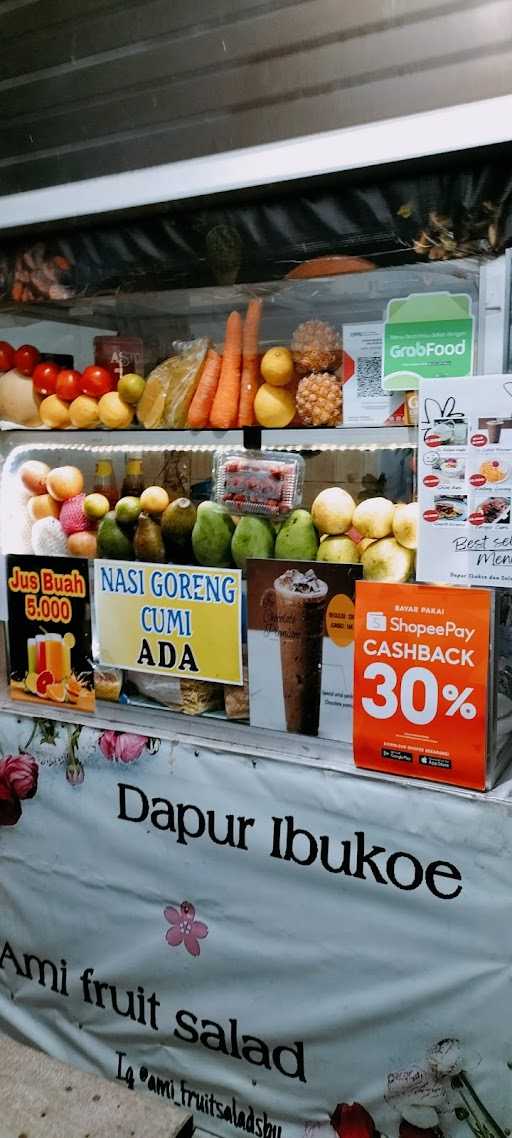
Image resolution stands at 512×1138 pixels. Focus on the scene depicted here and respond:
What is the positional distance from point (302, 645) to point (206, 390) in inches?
32.4

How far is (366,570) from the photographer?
235cm

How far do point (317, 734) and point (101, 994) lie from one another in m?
1.07

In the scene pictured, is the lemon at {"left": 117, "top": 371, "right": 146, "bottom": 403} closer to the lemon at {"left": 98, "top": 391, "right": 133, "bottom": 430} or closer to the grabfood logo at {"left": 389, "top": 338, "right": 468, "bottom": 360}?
the lemon at {"left": 98, "top": 391, "right": 133, "bottom": 430}

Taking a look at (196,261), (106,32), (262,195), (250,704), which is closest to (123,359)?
(196,261)

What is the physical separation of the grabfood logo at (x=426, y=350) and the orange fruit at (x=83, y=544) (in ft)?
3.73

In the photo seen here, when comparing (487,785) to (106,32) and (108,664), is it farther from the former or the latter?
(106,32)

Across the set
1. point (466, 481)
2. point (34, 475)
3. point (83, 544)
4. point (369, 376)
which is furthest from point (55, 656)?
point (466, 481)

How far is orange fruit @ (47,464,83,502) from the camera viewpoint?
2848mm

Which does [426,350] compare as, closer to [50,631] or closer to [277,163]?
[277,163]

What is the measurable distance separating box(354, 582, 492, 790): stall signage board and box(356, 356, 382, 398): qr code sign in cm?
53

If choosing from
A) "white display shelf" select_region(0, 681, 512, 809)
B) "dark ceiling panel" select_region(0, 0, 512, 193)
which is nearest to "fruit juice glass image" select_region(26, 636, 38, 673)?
Result: "white display shelf" select_region(0, 681, 512, 809)

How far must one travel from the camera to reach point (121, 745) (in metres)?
2.58

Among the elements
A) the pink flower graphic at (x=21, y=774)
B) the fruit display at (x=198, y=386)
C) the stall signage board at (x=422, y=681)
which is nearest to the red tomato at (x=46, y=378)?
the fruit display at (x=198, y=386)

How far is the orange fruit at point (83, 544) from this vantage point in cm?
281
